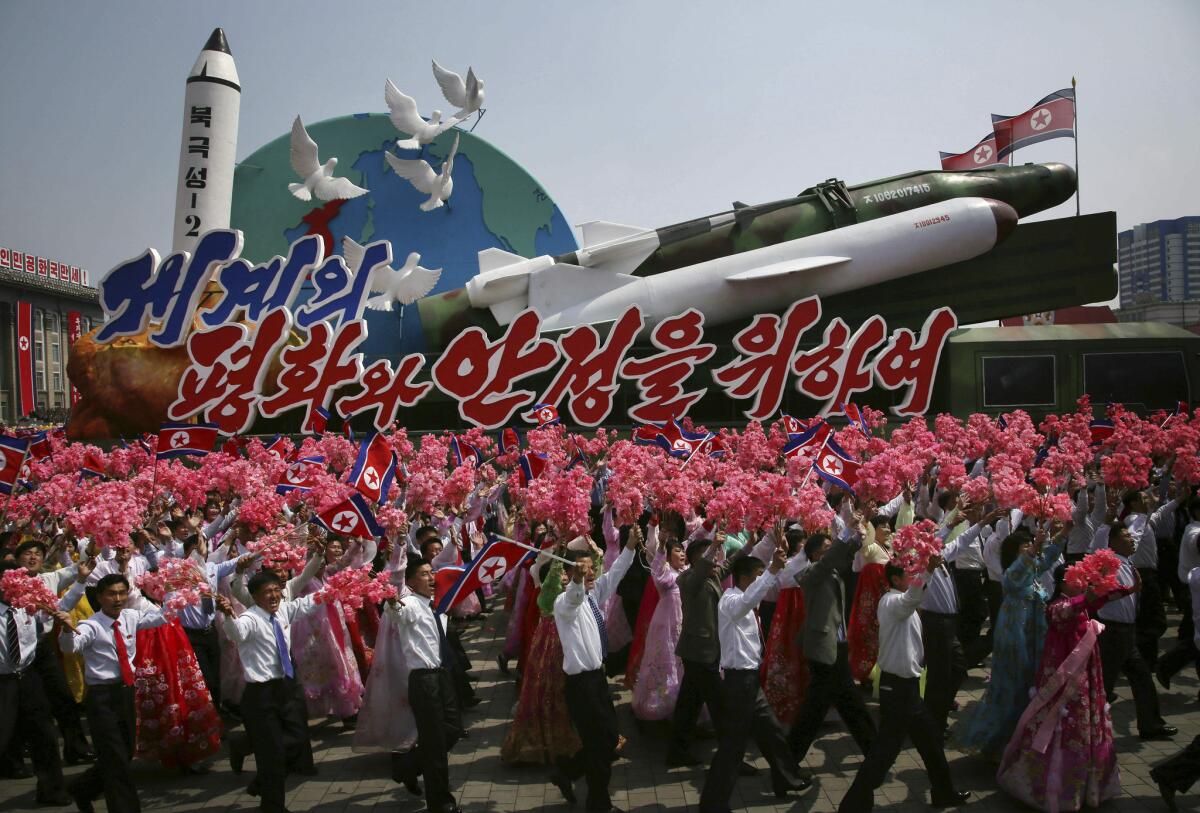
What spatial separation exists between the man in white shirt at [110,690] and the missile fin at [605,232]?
18893 millimetres

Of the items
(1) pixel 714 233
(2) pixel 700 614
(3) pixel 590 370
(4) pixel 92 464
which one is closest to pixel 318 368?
(3) pixel 590 370

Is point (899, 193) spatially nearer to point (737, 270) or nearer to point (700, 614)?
point (737, 270)

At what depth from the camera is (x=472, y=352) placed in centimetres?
2298

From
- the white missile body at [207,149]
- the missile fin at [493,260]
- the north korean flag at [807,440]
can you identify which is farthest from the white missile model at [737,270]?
the north korean flag at [807,440]

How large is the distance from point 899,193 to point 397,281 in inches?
547

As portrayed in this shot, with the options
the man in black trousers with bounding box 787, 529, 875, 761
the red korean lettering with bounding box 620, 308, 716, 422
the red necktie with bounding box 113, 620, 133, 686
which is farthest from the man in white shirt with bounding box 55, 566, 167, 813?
the red korean lettering with bounding box 620, 308, 716, 422

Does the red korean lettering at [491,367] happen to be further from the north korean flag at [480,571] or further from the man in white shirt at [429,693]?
the man in white shirt at [429,693]

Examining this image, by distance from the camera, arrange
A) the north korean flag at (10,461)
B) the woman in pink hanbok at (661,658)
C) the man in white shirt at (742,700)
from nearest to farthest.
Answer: the man in white shirt at (742,700), the woman in pink hanbok at (661,658), the north korean flag at (10,461)

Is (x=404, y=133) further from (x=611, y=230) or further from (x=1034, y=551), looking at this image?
(x=1034, y=551)

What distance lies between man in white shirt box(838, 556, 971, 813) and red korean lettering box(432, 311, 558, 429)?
17706mm

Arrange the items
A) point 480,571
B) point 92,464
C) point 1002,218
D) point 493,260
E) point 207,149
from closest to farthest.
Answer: point 480,571 < point 92,464 < point 1002,218 < point 493,260 < point 207,149

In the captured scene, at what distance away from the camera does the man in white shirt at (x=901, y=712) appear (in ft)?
18.1

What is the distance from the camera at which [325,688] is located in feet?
25.6

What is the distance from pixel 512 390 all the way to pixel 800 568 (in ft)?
56.9
